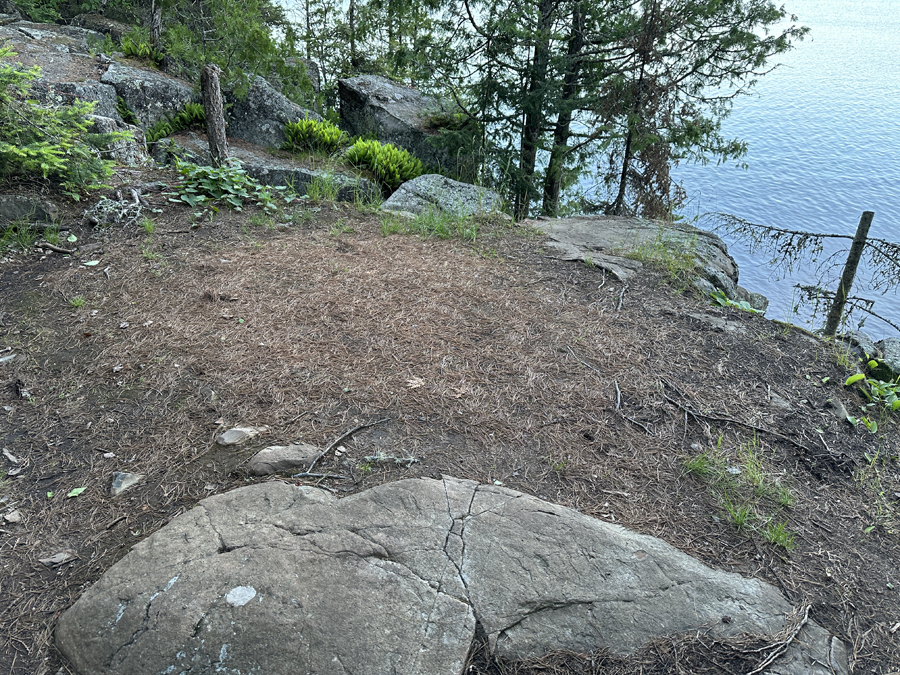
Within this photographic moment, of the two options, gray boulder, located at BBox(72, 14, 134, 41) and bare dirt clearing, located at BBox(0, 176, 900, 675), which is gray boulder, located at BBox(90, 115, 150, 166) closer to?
bare dirt clearing, located at BBox(0, 176, 900, 675)

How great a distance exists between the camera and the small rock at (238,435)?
2.82 m

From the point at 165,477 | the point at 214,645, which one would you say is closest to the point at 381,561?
the point at 214,645

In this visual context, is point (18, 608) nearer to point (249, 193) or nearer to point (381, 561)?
point (381, 561)

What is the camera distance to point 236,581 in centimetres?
199

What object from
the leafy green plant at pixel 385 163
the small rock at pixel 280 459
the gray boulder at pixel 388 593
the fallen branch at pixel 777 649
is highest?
the leafy green plant at pixel 385 163

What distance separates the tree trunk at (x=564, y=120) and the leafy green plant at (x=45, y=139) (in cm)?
648

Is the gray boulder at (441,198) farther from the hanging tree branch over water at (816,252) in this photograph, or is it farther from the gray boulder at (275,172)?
the hanging tree branch over water at (816,252)

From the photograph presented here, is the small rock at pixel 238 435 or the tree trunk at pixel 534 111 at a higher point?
the tree trunk at pixel 534 111

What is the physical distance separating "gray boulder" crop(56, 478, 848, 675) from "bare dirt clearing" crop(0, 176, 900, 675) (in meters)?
0.13

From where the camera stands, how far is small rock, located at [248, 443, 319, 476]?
264 centimetres

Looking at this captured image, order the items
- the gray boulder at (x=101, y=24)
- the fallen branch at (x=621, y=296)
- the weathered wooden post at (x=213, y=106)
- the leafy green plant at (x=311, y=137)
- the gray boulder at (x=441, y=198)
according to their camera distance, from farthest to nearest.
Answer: the gray boulder at (x=101, y=24) < the leafy green plant at (x=311, y=137) < the gray boulder at (x=441, y=198) < the weathered wooden post at (x=213, y=106) < the fallen branch at (x=621, y=296)

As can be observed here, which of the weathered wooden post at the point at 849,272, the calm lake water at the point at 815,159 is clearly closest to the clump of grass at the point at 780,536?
the weathered wooden post at the point at 849,272

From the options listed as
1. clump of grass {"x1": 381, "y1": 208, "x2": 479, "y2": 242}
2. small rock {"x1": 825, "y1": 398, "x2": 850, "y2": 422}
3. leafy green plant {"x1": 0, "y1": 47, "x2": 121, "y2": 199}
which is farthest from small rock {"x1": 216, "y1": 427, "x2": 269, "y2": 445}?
small rock {"x1": 825, "y1": 398, "x2": 850, "y2": 422}

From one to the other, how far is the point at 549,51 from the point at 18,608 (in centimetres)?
925
